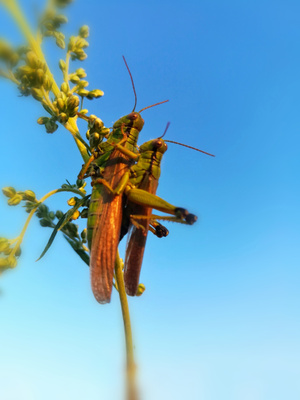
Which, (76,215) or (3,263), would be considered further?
(3,263)

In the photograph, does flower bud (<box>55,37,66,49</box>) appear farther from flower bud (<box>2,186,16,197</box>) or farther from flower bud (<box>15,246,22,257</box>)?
flower bud (<box>15,246,22,257</box>)

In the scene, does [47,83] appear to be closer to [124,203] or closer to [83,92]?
[83,92]

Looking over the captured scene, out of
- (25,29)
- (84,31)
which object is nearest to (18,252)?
(25,29)

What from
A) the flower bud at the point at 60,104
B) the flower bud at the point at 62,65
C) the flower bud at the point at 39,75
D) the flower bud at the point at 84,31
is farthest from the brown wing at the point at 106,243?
the flower bud at the point at 84,31

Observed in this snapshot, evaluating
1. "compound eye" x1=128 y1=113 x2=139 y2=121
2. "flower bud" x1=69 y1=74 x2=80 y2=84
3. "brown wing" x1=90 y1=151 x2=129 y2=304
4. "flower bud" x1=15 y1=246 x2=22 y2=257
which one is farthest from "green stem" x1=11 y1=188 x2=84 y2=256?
"flower bud" x1=69 y1=74 x2=80 y2=84

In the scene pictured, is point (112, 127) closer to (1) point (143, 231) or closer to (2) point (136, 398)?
(1) point (143, 231)

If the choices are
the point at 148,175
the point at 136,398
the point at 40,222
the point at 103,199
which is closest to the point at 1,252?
the point at 40,222

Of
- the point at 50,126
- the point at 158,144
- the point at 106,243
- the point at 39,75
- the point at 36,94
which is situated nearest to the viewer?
the point at 106,243
